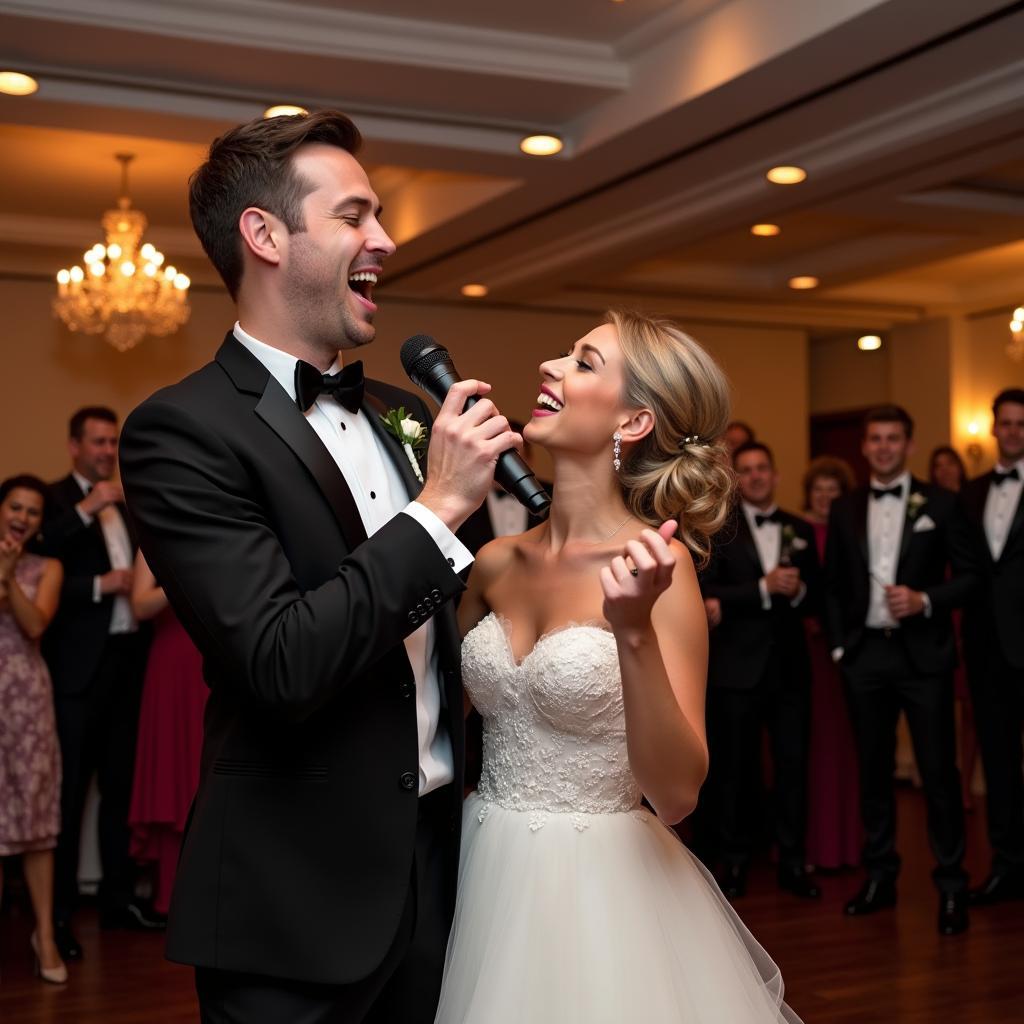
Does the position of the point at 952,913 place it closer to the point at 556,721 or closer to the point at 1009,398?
the point at 1009,398

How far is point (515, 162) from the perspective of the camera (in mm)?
6230

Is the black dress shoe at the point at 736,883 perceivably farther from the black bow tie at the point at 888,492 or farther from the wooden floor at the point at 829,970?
the black bow tie at the point at 888,492

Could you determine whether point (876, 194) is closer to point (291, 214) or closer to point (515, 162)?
point (515, 162)

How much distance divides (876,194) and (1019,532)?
223 cm

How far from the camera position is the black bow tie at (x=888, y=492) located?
559 cm

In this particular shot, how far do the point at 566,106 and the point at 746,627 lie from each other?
2.45m

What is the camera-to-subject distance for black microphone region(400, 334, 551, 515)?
1.74 meters

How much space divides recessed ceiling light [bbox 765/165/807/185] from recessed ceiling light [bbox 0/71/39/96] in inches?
130

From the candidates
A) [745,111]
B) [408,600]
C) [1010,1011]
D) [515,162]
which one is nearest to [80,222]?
[515,162]

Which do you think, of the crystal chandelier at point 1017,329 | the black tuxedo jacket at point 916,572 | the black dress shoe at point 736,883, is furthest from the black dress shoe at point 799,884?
the crystal chandelier at point 1017,329

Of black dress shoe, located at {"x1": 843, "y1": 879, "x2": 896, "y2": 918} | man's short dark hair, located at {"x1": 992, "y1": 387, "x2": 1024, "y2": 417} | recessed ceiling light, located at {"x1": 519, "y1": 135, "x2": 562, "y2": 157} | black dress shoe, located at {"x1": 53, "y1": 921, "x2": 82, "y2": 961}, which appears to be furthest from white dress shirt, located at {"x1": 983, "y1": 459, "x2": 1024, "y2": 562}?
black dress shoe, located at {"x1": 53, "y1": 921, "x2": 82, "y2": 961}

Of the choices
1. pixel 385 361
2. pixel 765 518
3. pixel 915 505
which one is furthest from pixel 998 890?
pixel 385 361

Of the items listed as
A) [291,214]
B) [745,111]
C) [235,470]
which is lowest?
[235,470]

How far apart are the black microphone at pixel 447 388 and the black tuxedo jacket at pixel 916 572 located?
12.7 ft
